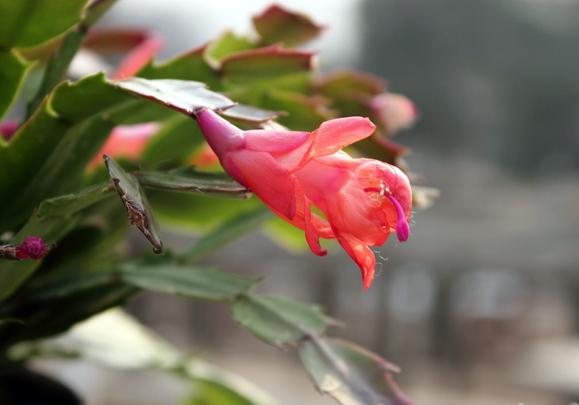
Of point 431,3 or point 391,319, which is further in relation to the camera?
point 431,3

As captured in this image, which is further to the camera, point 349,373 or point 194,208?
point 194,208

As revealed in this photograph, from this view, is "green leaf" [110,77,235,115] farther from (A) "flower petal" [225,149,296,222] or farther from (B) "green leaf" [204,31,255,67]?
(B) "green leaf" [204,31,255,67]

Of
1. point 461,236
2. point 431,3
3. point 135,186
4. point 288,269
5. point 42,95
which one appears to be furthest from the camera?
point 431,3

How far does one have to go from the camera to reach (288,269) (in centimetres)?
470

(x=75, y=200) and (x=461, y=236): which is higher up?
(x=461, y=236)

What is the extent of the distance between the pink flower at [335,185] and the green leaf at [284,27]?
10.3 inches

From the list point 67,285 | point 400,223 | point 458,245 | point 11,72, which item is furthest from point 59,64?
point 458,245

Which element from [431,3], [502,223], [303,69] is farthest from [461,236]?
[303,69]

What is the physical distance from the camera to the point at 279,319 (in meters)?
0.47

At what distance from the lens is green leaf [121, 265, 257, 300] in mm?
486

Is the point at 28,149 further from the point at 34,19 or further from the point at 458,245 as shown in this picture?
the point at 458,245

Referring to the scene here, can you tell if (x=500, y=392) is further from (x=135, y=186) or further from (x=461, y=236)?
(x=135, y=186)

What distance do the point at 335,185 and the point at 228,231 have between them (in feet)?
0.89

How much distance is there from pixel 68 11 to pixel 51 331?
0.19m
